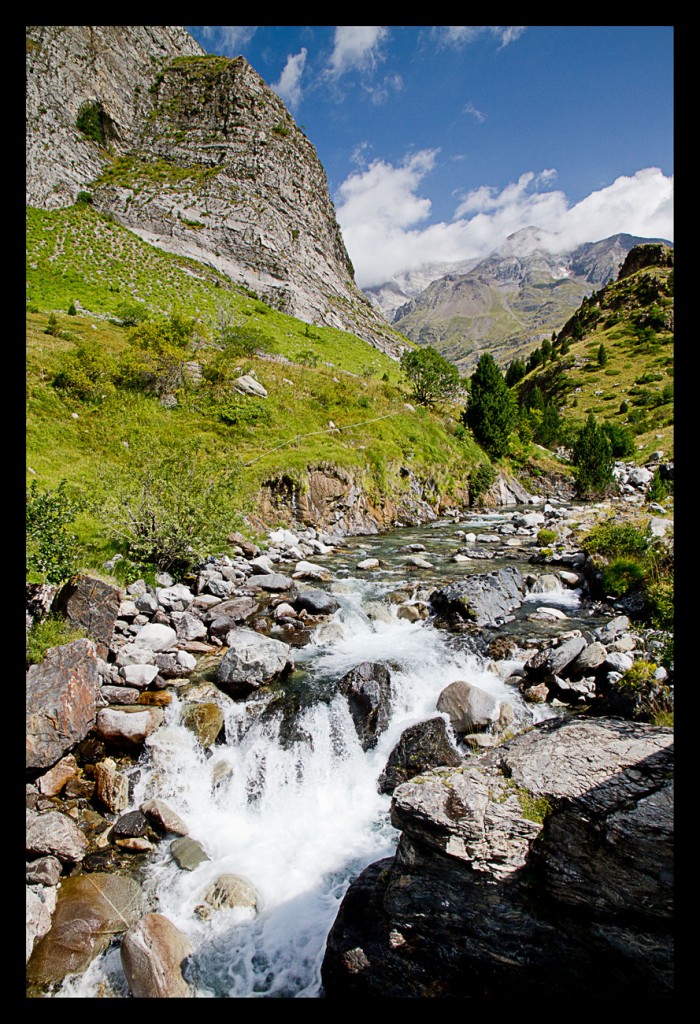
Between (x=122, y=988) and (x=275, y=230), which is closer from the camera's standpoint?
(x=122, y=988)

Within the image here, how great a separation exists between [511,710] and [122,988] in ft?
21.4

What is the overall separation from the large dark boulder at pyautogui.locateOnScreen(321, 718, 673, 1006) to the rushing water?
1.27 meters

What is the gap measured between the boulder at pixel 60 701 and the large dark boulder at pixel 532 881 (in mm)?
4948

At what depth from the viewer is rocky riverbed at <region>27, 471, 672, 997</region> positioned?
11.3 ft

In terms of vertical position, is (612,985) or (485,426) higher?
(485,426)

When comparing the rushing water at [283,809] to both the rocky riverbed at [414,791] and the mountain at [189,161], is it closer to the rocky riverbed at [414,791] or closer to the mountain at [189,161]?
the rocky riverbed at [414,791]

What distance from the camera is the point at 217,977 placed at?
5148mm

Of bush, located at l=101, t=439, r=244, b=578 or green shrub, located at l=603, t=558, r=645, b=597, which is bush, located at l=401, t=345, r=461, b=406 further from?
green shrub, located at l=603, t=558, r=645, b=597

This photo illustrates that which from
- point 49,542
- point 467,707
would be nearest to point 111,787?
point 467,707

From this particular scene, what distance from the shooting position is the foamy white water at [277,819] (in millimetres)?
5246

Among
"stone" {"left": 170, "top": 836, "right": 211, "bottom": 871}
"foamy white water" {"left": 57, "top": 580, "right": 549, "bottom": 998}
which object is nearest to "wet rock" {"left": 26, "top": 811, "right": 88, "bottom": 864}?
"foamy white water" {"left": 57, "top": 580, "right": 549, "bottom": 998}
